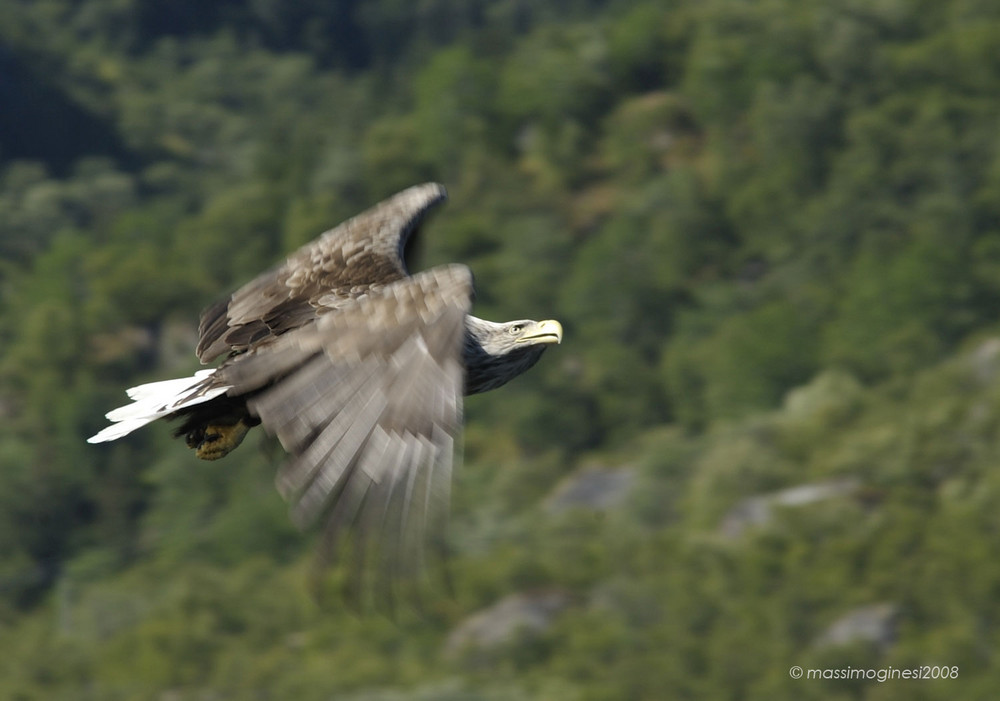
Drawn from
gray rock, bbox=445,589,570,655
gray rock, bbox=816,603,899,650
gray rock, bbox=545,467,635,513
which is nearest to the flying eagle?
gray rock, bbox=816,603,899,650

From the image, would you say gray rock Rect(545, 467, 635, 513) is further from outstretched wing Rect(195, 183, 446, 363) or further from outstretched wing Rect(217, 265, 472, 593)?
outstretched wing Rect(217, 265, 472, 593)

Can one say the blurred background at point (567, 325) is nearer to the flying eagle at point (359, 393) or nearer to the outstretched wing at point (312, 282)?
the outstretched wing at point (312, 282)

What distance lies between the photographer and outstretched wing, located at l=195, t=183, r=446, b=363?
12.9 metres

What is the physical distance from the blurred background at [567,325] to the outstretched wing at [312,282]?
37.3 meters

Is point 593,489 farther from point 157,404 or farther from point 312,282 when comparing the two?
point 157,404

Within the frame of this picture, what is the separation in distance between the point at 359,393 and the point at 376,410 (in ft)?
0.53

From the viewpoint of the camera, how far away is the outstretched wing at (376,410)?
9156 mm

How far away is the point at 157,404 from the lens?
39.2 ft

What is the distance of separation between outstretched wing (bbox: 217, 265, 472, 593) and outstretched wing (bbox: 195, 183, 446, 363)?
1.70 metres

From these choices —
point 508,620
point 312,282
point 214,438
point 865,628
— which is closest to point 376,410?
point 214,438

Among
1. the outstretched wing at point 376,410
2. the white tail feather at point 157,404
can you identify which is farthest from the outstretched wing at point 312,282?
the outstretched wing at point 376,410

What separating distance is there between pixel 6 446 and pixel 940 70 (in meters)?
58.3

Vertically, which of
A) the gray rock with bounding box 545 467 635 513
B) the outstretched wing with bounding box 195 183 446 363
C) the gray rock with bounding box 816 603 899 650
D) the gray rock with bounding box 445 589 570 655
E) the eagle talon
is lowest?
the gray rock with bounding box 816 603 899 650

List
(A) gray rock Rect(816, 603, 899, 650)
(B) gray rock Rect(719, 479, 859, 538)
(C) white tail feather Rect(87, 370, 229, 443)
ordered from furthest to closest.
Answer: (B) gray rock Rect(719, 479, 859, 538), (A) gray rock Rect(816, 603, 899, 650), (C) white tail feather Rect(87, 370, 229, 443)
